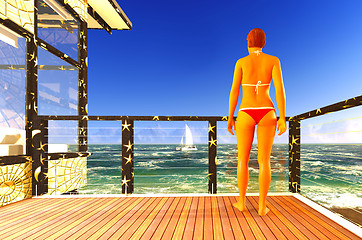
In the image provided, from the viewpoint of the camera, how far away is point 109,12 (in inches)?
180

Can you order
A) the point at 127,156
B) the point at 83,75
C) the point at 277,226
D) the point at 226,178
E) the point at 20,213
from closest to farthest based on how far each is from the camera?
the point at 277,226 → the point at 20,213 → the point at 127,156 → the point at 83,75 → the point at 226,178

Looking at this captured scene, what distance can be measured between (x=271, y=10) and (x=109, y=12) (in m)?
22.8

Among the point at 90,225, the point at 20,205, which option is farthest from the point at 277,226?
the point at 20,205

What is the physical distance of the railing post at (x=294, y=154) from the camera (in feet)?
7.98

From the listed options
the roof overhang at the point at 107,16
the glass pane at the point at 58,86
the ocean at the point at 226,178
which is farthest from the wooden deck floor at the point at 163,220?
the roof overhang at the point at 107,16

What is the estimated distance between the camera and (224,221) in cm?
163

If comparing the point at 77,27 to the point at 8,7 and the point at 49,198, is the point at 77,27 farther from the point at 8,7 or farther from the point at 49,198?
the point at 49,198

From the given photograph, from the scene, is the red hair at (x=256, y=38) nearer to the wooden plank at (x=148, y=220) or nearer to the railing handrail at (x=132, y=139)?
the railing handrail at (x=132, y=139)

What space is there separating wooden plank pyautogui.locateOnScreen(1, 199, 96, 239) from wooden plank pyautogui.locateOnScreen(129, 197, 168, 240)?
2.50ft

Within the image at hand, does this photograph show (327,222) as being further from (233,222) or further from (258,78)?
(258,78)

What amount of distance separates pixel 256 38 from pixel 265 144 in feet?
3.05

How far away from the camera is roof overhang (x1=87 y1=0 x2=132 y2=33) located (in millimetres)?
4293

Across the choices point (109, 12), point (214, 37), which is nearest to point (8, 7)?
point (109, 12)

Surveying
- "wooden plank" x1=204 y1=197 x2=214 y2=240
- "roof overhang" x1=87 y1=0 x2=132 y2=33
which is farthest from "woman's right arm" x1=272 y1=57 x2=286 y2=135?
"roof overhang" x1=87 y1=0 x2=132 y2=33
